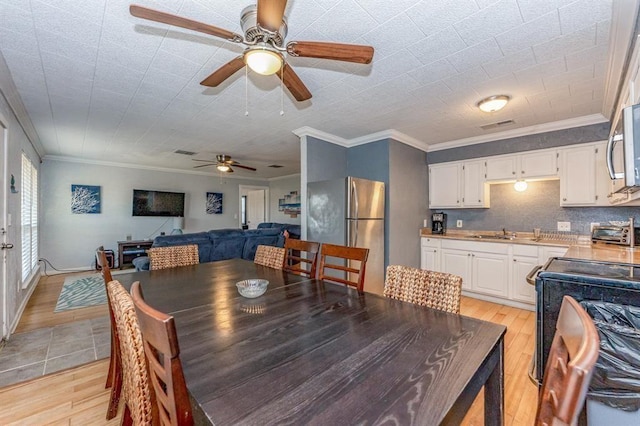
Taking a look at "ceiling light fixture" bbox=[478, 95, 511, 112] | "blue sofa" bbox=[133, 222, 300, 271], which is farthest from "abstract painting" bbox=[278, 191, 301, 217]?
"ceiling light fixture" bbox=[478, 95, 511, 112]

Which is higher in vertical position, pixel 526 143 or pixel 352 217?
pixel 526 143

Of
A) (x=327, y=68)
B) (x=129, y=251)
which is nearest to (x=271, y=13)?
(x=327, y=68)

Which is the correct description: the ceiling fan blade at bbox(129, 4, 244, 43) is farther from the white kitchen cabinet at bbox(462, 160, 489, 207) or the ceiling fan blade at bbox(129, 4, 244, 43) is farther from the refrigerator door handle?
the white kitchen cabinet at bbox(462, 160, 489, 207)

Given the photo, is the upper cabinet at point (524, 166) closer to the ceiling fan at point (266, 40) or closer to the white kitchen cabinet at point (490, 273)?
the white kitchen cabinet at point (490, 273)

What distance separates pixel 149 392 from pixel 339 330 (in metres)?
0.69

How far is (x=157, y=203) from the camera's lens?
652cm

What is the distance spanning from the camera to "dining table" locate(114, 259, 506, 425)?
0.68m

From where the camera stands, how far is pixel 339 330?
1119mm

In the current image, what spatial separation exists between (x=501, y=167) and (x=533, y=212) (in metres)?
0.76

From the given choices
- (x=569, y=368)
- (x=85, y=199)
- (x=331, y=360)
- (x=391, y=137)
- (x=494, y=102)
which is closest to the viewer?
(x=569, y=368)

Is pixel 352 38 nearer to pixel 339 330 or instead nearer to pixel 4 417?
pixel 339 330

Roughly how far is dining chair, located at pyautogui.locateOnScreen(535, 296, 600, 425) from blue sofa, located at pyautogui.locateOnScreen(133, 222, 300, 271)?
13.3 feet

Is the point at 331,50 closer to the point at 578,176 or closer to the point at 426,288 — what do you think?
the point at 426,288

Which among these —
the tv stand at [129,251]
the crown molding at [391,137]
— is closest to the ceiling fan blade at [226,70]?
the crown molding at [391,137]
